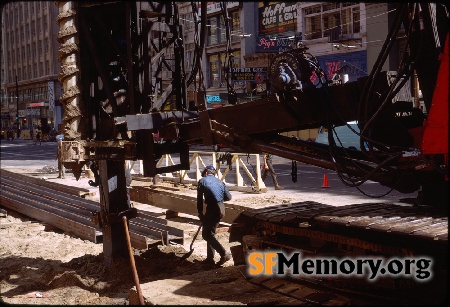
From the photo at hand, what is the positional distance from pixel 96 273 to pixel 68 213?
4698 mm

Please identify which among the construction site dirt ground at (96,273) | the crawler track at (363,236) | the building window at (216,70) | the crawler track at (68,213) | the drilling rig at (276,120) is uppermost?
the building window at (216,70)

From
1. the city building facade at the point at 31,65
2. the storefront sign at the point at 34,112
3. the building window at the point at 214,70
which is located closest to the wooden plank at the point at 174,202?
the building window at the point at 214,70

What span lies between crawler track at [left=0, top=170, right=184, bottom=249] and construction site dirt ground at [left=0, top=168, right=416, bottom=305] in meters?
0.26

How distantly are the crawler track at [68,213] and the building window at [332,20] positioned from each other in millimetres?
Result: 22013

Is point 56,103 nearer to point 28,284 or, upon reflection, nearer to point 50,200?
point 50,200

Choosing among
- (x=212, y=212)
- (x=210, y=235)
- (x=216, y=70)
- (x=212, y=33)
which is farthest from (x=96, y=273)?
(x=212, y=33)

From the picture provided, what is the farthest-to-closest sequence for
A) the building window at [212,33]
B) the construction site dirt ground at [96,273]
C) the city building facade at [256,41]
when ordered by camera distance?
the building window at [212,33] → the city building facade at [256,41] → the construction site dirt ground at [96,273]

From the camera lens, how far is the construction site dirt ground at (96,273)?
24.0 feet

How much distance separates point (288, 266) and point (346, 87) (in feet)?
9.10

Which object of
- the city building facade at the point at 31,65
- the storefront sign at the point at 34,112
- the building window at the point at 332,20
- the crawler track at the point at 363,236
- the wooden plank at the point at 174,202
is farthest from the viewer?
the storefront sign at the point at 34,112

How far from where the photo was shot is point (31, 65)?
3248 inches

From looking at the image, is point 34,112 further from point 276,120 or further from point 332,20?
point 276,120

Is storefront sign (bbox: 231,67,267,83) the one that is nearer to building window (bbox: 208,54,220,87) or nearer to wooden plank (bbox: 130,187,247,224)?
wooden plank (bbox: 130,187,247,224)

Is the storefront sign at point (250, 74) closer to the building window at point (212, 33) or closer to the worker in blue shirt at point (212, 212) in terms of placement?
the worker in blue shirt at point (212, 212)
